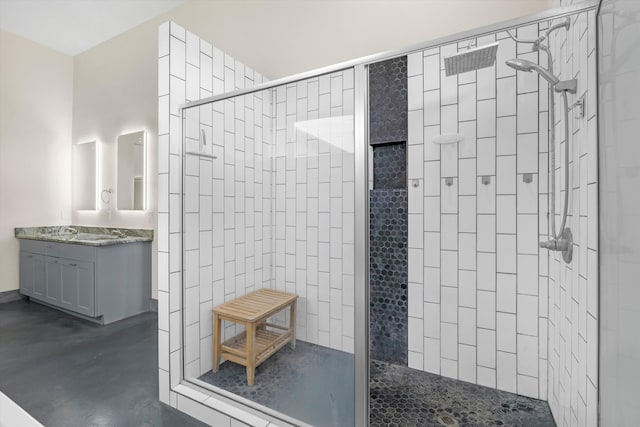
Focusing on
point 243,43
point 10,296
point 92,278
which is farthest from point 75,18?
point 10,296

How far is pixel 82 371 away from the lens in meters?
2.08

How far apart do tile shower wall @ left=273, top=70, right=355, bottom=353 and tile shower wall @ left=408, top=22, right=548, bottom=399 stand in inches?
24.2

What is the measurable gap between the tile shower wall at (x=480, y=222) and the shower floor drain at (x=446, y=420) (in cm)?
27

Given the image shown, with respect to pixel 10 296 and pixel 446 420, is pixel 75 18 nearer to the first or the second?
pixel 10 296

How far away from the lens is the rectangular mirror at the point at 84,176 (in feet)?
12.3

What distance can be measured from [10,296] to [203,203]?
349 cm

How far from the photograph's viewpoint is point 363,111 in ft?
4.40

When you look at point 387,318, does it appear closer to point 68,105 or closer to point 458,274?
point 458,274

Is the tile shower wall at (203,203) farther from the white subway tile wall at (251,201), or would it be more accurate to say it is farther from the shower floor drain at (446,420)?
the shower floor drain at (446,420)

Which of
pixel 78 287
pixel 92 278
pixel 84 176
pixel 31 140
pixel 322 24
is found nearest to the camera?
pixel 322 24

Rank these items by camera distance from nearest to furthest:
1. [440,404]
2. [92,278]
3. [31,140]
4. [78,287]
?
1. [440,404]
2. [92,278]
3. [78,287]
4. [31,140]

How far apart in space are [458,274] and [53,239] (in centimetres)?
383

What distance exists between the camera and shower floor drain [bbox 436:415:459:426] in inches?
58.8

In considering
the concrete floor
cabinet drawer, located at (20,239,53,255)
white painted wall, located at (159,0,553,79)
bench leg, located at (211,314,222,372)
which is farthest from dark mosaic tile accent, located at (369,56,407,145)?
cabinet drawer, located at (20,239,53,255)
